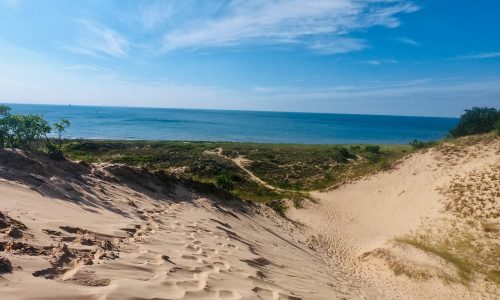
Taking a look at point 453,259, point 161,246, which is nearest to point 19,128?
Result: point 161,246

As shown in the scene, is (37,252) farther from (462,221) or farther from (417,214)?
(417,214)

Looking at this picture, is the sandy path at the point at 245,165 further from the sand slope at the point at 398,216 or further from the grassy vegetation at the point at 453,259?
the grassy vegetation at the point at 453,259

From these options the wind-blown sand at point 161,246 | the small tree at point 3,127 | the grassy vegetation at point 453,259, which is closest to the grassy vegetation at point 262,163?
the small tree at point 3,127

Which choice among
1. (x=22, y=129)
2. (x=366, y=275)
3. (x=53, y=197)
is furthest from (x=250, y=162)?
(x=53, y=197)

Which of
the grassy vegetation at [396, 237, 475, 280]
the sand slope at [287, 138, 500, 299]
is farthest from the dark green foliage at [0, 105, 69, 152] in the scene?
the grassy vegetation at [396, 237, 475, 280]

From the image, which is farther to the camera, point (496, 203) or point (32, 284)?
point (496, 203)
